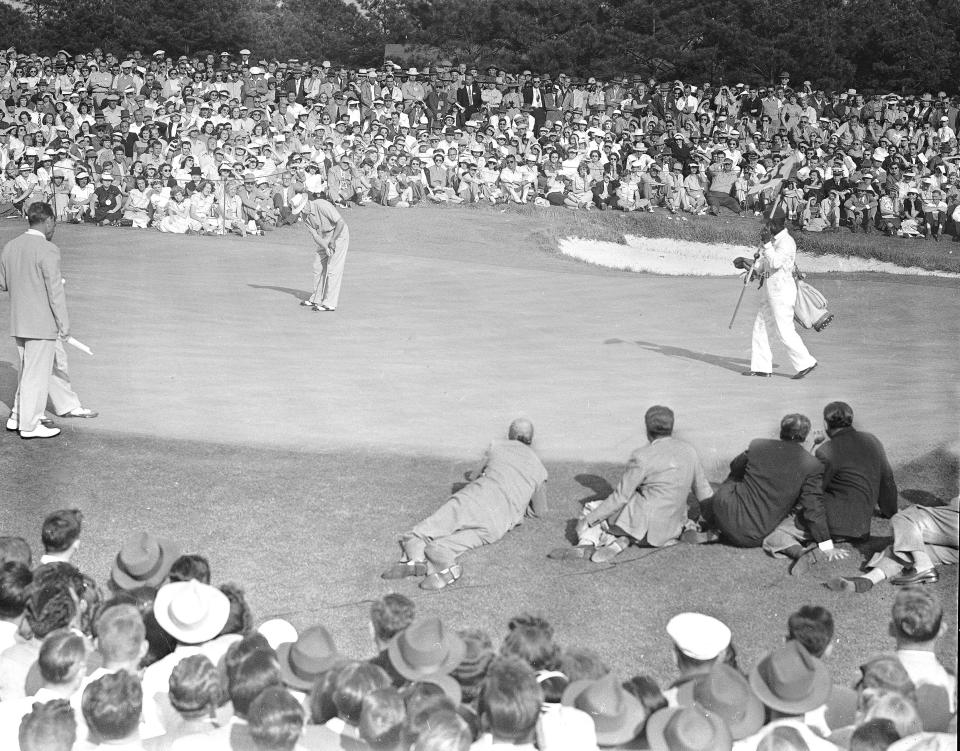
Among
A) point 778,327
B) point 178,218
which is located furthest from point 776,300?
point 178,218

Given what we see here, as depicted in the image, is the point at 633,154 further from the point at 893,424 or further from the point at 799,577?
the point at 799,577

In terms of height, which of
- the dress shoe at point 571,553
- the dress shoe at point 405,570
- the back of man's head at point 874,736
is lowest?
the dress shoe at point 405,570

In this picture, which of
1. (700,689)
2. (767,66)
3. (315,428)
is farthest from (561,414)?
(767,66)

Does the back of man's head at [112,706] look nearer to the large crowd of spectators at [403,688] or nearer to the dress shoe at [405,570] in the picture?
the large crowd of spectators at [403,688]

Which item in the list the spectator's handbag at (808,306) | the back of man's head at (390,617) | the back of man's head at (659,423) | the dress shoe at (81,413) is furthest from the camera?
the spectator's handbag at (808,306)

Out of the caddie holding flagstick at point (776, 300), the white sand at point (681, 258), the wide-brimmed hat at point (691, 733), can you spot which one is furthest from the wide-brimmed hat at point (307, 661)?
the white sand at point (681, 258)
